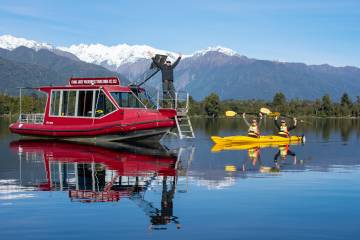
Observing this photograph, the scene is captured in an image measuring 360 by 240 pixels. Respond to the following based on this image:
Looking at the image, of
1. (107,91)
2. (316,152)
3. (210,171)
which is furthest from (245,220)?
(107,91)

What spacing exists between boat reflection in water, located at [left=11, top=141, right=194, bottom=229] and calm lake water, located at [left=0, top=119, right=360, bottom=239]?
1.4 inches

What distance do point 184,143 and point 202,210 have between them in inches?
938

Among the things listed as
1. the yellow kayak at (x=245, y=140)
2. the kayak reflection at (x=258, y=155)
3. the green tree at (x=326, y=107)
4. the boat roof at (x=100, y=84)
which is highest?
the green tree at (x=326, y=107)

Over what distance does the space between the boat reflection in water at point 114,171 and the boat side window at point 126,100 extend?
3589mm

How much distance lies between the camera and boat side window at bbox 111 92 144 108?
1451 inches

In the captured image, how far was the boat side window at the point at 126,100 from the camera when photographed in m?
36.8

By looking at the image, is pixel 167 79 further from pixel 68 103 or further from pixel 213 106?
pixel 213 106

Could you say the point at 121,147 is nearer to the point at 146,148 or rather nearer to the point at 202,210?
the point at 146,148

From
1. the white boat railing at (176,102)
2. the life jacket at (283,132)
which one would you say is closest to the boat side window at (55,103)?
the white boat railing at (176,102)

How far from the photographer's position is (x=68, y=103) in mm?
38688

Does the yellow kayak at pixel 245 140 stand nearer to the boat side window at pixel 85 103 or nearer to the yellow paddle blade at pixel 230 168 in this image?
the boat side window at pixel 85 103

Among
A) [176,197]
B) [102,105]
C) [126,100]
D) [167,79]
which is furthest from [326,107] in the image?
[176,197]

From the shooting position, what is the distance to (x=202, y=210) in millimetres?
14445

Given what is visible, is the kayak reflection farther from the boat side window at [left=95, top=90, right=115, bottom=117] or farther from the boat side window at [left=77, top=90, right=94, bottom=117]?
the boat side window at [left=77, top=90, right=94, bottom=117]
